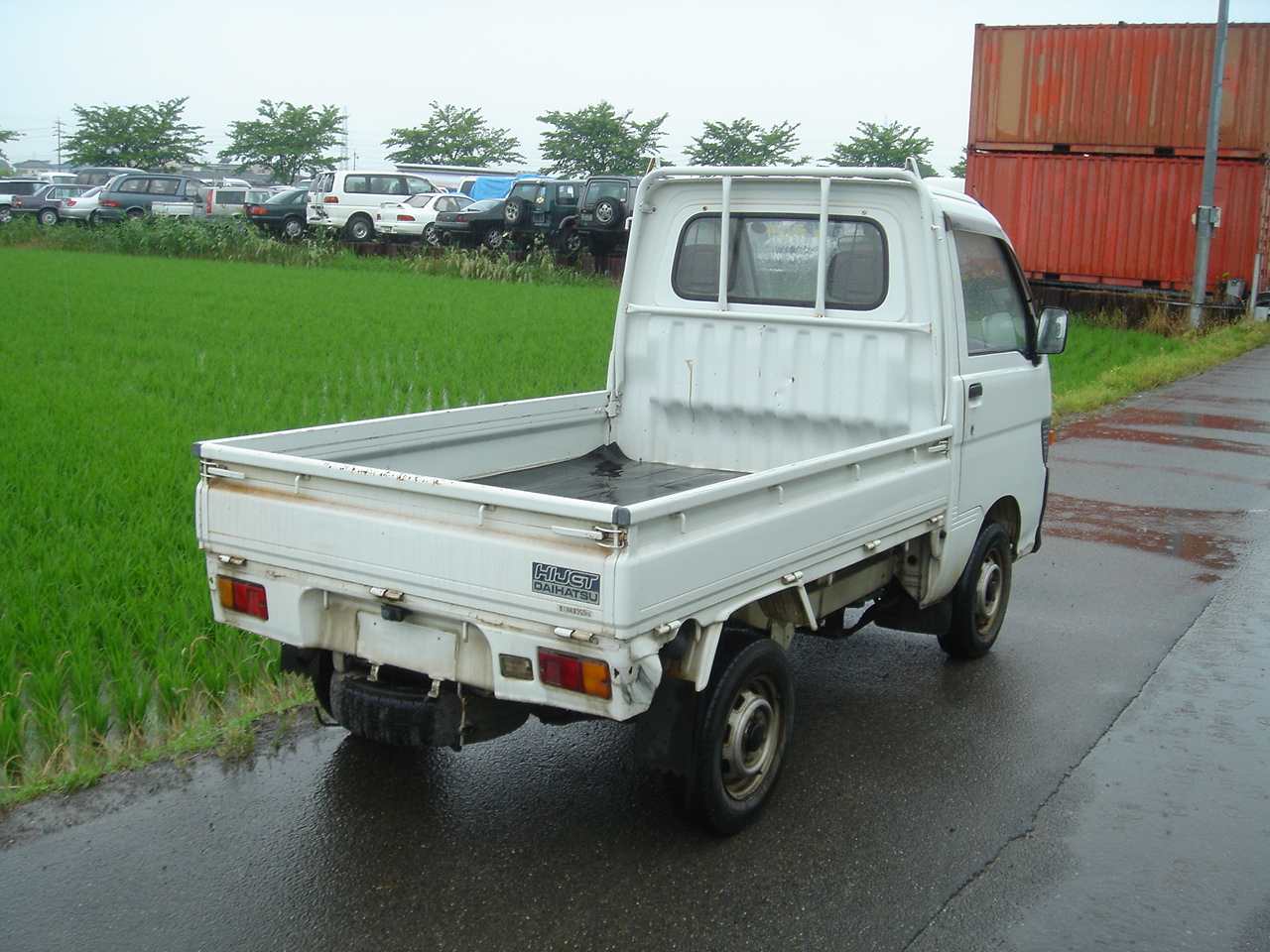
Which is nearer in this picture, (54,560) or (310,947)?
(310,947)

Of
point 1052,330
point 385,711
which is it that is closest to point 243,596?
point 385,711

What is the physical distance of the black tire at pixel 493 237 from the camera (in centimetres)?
2902

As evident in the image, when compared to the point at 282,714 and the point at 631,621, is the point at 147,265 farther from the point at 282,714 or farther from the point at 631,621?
the point at 631,621

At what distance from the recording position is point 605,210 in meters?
26.3

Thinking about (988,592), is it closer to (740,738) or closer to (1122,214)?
(740,738)

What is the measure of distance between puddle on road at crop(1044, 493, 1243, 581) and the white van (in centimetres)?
2600

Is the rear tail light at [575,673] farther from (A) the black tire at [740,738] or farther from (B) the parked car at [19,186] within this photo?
(B) the parked car at [19,186]

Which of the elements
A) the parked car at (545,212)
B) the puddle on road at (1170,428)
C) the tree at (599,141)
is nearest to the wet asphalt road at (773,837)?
the puddle on road at (1170,428)

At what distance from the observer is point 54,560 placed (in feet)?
18.7

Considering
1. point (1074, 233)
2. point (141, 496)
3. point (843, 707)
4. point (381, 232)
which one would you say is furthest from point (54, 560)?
A: point (381, 232)

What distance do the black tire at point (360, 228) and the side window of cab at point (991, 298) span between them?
93.3 feet

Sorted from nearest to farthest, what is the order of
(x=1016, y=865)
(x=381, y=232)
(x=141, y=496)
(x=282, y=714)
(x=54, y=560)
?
(x=1016, y=865)
(x=282, y=714)
(x=54, y=560)
(x=141, y=496)
(x=381, y=232)

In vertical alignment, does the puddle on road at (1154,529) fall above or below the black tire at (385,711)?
below

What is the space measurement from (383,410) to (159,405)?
1827 millimetres
